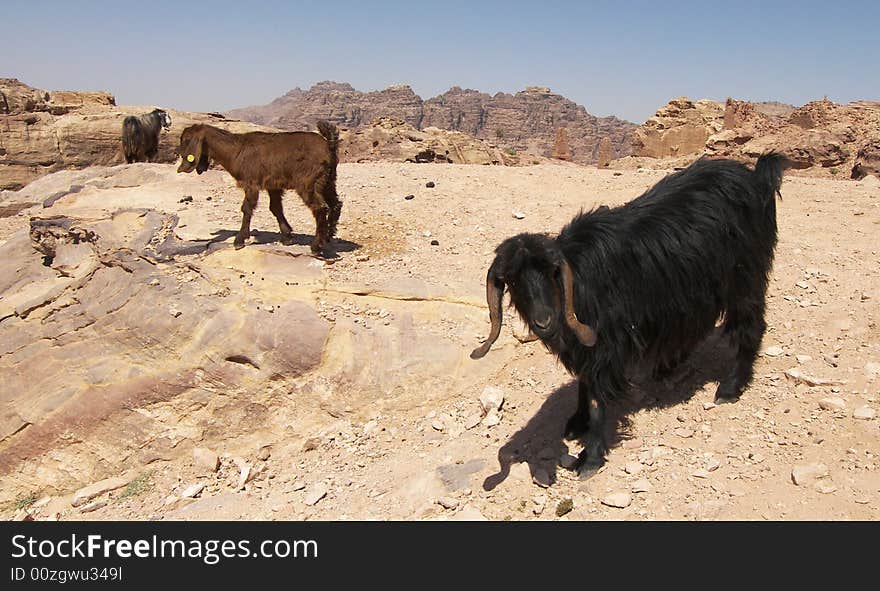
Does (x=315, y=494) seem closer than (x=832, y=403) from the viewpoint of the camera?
No

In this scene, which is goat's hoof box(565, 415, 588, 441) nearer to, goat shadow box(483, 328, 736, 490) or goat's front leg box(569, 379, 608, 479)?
goat shadow box(483, 328, 736, 490)

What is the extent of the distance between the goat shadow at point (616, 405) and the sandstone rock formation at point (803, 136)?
11.0m

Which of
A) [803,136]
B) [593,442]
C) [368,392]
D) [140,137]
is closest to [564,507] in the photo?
[593,442]

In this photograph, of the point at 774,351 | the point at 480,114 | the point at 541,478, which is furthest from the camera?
→ the point at 480,114

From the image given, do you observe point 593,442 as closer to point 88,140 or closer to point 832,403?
point 832,403

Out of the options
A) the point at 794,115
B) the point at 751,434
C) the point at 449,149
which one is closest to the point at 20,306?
the point at 751,434

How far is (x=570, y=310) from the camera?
13.1ft

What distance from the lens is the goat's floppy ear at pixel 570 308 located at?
13.1ft

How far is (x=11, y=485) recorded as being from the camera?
6266mm

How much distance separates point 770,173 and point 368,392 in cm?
420

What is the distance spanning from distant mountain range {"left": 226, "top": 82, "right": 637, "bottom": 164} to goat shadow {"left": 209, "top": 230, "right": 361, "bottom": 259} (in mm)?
95259

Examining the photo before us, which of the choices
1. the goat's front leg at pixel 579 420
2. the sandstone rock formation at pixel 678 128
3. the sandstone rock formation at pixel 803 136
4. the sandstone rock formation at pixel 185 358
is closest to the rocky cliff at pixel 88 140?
the sandstone rock formation at pixel 803 136

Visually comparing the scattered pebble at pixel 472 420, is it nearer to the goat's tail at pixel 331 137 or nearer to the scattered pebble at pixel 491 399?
the scattered pebble at pixel 491 399

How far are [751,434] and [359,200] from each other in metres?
7.09
